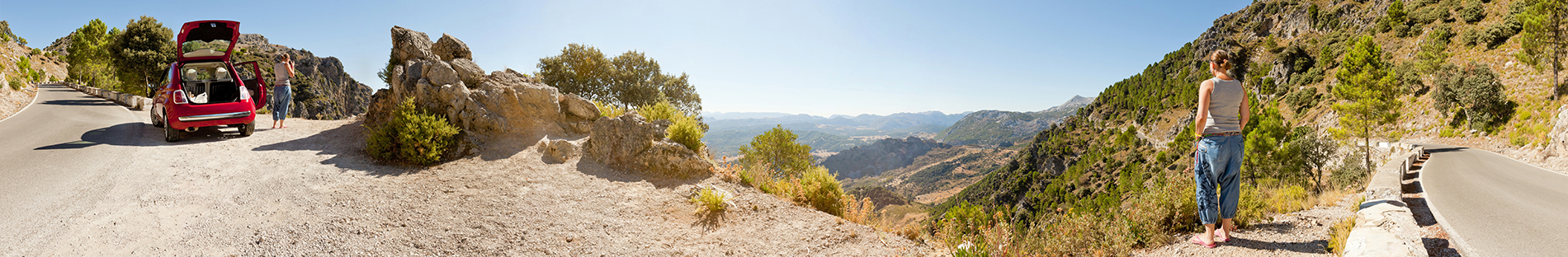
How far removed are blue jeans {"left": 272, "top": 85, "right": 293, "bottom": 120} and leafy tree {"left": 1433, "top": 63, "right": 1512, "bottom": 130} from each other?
4790 cm

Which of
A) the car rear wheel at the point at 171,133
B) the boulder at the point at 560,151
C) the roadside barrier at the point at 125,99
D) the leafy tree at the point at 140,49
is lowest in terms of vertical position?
the boulder at the point at 560,151

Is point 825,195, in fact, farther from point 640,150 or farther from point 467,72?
point 467,72

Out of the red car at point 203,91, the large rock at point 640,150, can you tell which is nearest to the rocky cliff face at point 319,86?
the red car at point 203,91

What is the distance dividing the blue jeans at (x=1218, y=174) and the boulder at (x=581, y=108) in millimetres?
9998

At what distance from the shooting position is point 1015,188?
87438mm

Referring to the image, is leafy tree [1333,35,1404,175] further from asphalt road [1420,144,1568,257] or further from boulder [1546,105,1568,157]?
asphalt road [1420,144,1568,257]

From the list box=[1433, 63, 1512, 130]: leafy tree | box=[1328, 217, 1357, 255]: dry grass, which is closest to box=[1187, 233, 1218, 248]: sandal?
box=[1328, 217, 1357, 255]: dry grass

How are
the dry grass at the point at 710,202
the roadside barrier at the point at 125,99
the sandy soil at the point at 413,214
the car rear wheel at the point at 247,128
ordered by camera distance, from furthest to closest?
the roadside barrier at the point at 125,99 → the car rear wheel at the point at 247,128 → the dry grass at the point at 710,202 → the sandy soil at the point at 413,214

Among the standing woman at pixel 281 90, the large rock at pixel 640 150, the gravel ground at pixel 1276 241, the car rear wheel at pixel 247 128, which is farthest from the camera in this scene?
the standing woman at pixel 281 90

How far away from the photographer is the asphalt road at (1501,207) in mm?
4750

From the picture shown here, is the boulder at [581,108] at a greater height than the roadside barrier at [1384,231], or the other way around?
the boulder at [581,108]

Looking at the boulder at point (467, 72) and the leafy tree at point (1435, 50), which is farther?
the leafy tree at point (1435, 50)

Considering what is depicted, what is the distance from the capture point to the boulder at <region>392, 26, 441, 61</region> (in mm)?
10898

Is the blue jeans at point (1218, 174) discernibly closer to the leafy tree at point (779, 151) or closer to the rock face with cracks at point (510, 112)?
the rock face with cracks at point (510, 112)
